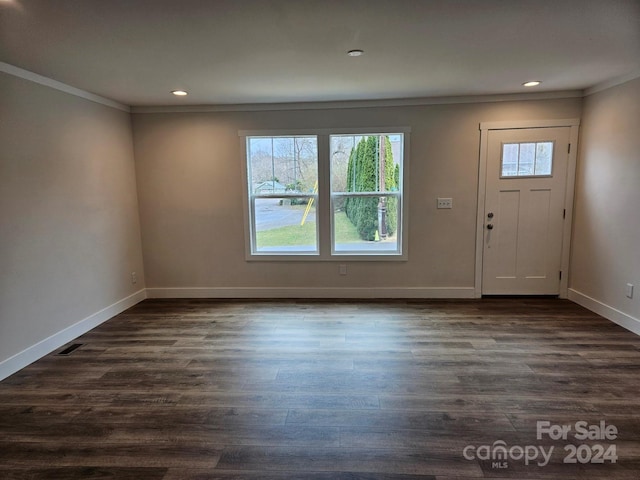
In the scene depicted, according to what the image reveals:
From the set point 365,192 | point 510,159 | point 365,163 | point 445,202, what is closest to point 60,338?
point 365,192

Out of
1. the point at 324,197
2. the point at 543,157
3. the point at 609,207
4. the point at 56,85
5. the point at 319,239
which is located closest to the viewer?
the point at 56,85

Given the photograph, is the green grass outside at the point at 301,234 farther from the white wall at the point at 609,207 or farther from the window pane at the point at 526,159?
the white wall at the point at 609,207

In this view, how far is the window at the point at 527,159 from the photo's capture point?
4000 mm

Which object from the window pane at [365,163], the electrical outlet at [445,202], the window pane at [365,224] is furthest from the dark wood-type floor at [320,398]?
the window pane at [365,163]

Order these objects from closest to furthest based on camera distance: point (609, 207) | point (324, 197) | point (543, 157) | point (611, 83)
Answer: point (611, 83) → point (609, 207) → point (543, 157) → point (324, 197)

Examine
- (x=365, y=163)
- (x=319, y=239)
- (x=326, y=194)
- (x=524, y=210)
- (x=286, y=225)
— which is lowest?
(x=319, y=239)

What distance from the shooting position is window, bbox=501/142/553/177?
4000 mm

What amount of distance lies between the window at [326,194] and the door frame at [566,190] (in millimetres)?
893

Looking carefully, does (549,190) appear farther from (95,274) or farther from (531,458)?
(95,274)

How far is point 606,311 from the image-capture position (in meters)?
3.57

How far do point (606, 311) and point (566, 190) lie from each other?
1386mm

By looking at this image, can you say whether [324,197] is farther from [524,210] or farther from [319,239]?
[524,210]

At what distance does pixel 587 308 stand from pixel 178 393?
420cm

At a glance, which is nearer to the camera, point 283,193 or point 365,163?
point 365,163
